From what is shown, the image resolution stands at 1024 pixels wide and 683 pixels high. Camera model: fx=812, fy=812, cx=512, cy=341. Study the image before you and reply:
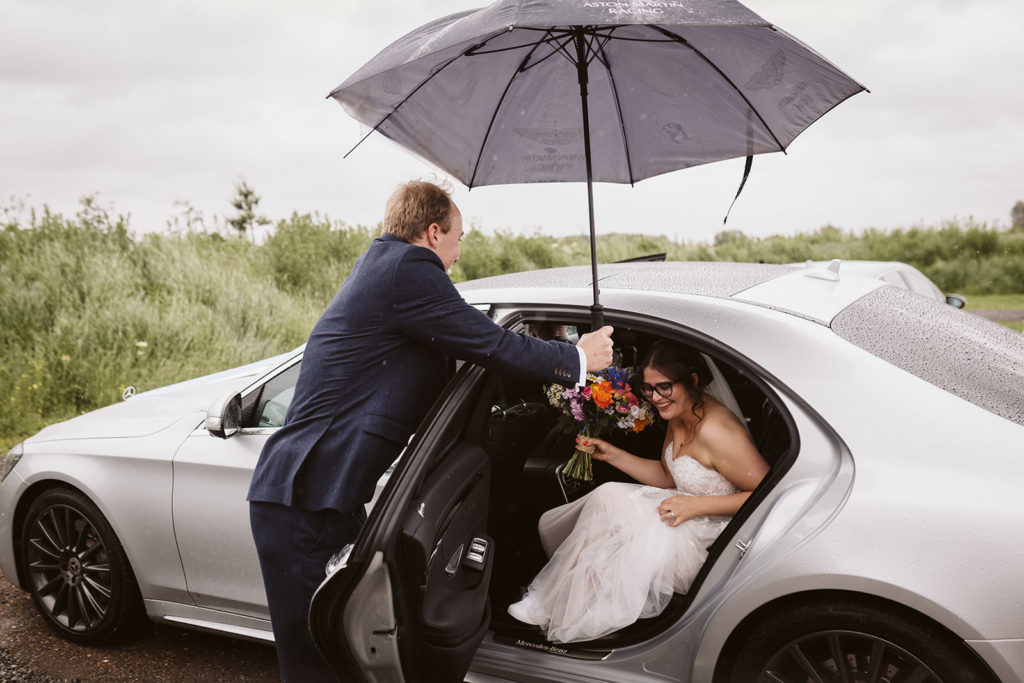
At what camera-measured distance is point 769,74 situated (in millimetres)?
2559

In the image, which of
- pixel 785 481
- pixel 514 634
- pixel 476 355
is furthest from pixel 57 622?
pixel 785 481

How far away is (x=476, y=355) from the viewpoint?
7.49ft

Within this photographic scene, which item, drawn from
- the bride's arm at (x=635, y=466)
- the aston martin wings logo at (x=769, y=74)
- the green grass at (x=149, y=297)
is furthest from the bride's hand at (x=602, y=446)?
the green grass at (x=149, y=297)

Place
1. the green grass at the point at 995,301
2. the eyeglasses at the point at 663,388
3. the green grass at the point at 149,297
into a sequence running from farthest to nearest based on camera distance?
the green grass at the point at 995,301 → the green grass at the point at 149,297 → the eyeglasses at the point at 663,388

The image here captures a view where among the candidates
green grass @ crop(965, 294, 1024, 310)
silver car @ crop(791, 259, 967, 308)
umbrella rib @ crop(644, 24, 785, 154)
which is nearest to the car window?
umbrella rib @ crop(644, 24, 785, 154)

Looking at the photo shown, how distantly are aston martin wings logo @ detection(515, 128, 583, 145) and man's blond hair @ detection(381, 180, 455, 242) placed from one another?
65cm

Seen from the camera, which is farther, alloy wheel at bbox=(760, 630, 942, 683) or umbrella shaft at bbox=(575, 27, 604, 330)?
umbrella shaft at bbox=(575, 27, 604, 330)

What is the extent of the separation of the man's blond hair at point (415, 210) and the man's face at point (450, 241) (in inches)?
0.6

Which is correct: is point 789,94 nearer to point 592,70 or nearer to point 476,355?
point 592,70

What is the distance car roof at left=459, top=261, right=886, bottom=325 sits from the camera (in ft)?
8.55

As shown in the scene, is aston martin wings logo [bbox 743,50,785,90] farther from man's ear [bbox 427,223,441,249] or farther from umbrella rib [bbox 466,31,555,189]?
man's ear [bbox 427,223,441,249]

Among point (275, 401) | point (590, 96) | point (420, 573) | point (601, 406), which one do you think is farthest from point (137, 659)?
point (590, 96)

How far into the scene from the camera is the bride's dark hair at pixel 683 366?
3.01m

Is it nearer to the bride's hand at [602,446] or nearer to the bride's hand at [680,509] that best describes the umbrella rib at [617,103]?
the bride's hand at [602,446]
